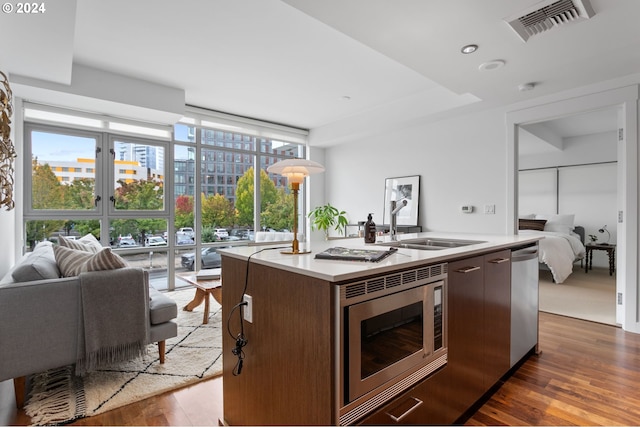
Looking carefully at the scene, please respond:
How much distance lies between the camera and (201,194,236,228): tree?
505 cm

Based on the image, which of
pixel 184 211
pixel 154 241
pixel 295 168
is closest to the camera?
pixel 295 168

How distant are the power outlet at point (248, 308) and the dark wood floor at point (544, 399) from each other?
2.51 feet

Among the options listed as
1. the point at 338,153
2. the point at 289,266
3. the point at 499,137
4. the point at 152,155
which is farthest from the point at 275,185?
the point at 289,266

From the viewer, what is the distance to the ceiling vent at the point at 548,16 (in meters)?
1.87

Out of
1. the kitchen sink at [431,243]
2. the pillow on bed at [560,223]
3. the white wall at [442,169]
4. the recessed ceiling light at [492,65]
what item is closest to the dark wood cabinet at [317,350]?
the kitchen sink at [431,243]

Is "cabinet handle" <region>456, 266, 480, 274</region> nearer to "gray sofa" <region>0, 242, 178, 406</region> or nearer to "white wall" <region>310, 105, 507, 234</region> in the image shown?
"gray sofa" <region>0, 242, 178, 406</region>

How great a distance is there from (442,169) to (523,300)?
2.60 meters

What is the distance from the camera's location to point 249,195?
556 centimetres

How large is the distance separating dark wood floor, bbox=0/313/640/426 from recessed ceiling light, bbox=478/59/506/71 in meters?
2.39

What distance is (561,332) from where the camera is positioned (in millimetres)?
2963

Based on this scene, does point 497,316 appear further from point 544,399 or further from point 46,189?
point 46,189

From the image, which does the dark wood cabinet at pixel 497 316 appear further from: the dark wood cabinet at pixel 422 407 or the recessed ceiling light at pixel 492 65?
the recessed ceiling light at pixel 492 65

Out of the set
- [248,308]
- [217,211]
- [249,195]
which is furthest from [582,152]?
[248,308]

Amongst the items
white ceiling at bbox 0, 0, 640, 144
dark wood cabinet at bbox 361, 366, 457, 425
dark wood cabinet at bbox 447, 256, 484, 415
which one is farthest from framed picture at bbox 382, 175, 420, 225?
dark wood cabinet at bbox 361, 366, 457, 425
